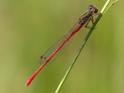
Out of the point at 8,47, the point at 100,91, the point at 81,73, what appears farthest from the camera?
the point at 8,47

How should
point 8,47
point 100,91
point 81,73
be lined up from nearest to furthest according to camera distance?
1. point 100,91
2. point 81,73
3. point 8,47

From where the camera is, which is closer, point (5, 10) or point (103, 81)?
point (103, 81)

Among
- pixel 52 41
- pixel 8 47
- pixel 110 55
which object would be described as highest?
pixel 110 55

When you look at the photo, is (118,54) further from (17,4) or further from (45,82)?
(17,4)

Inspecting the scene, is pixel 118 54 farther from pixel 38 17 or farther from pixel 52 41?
pixel 38 17

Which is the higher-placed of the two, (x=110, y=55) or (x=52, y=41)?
(x=110, y=55)

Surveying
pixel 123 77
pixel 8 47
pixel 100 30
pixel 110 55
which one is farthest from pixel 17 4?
pixel 123 77

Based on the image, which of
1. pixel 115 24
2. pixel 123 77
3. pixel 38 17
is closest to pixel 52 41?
pixel 38 17
